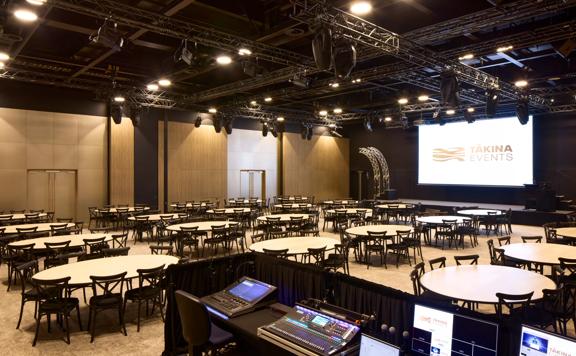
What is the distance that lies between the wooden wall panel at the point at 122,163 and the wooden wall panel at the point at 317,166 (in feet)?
26.6

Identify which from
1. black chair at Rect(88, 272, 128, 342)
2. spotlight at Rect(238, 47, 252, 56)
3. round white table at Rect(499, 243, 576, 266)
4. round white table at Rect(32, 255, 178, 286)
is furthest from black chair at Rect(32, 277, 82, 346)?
round white table at Rect(499, 243, 576, 266)


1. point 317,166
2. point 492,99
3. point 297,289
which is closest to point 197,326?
point 297,289

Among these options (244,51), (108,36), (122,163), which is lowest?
(122,163)

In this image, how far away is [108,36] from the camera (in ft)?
22.9

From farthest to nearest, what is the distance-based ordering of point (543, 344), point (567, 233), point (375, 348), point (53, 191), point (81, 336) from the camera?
point (53, 191)
point (567, 233)
point (81, 336)
point (375, 348)
point (543, 344)

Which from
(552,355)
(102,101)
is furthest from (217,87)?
(552,355)

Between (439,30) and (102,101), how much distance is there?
12.5 m

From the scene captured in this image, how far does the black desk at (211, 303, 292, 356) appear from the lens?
294 cm

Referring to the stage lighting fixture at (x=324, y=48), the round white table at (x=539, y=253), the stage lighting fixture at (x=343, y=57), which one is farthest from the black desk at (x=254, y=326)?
the stage lighting fixture at (x=343, y=57)

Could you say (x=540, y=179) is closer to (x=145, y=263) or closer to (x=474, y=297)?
(x=474, y=297)

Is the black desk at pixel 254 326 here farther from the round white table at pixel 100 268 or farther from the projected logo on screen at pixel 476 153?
the projected logo on screen at pixel 476 153

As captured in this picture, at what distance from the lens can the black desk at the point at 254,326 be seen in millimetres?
2939

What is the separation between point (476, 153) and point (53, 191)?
17.3 meters

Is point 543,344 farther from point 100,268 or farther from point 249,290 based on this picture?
point 100,268
